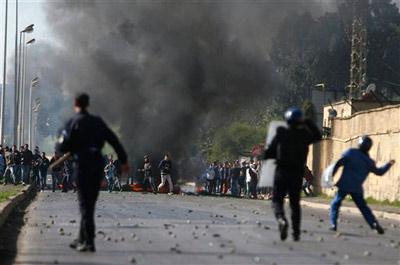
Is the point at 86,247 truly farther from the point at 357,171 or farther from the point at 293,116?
the point at 357,171

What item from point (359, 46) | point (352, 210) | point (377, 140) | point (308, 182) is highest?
point (359, 46)

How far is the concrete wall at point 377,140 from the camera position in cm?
3116

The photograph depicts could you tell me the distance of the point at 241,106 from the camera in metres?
52.2

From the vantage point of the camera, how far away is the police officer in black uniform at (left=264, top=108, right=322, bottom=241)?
13.5m

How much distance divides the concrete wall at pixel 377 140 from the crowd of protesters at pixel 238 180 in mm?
1637

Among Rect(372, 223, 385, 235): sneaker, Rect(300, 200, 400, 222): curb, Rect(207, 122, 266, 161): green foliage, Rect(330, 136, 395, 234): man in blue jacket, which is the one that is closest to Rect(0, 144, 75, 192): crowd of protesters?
Rect(300, 200, 400, 222): curb

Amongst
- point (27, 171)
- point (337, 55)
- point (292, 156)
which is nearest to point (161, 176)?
point (27, 171)

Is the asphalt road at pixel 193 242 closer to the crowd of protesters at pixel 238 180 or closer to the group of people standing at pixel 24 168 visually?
the crowd of protesters at pixel 238 180

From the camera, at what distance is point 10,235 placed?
1599cm

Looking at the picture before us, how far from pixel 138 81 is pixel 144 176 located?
344 inches

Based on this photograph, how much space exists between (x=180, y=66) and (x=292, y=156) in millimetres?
37120

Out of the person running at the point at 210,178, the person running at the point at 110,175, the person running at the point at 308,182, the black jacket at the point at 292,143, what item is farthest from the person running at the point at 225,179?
the black jacket at the point at 292,143

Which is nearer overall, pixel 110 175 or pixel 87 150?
pixel 87 150

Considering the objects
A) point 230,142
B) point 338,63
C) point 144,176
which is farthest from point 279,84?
point 230,142
